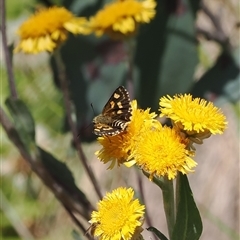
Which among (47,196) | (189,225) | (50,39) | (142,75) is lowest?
(47,196)

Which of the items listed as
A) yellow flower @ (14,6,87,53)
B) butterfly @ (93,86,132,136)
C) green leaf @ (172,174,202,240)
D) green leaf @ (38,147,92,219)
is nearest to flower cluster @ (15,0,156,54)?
yellow flower @ (14,6,87,53)

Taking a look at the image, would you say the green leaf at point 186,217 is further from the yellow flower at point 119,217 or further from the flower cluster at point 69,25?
the flower cluster at point 69,25

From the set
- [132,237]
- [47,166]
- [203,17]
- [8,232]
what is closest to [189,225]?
[132,237]

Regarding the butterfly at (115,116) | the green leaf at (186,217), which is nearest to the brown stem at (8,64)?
the butterfly at (115,116)

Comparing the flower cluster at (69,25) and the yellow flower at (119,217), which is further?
the flower cluster at (69,25)

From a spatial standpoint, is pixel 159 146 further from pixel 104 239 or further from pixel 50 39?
pixel 50 39

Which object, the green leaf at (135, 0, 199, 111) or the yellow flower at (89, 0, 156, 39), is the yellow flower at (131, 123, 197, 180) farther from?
the green leaf at (135, 0, 199, 111)

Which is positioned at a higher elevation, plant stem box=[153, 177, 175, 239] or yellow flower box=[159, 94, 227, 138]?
yellow flower box=[159, 94, 227, 138]
